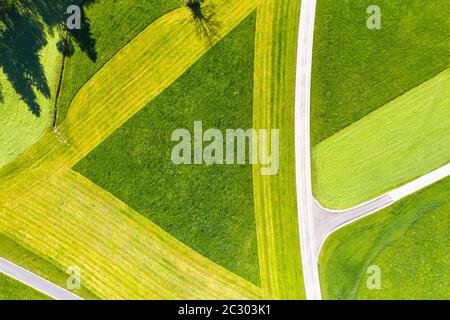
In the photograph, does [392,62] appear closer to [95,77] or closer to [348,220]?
[348,220]

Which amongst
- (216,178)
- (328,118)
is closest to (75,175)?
(216,178)

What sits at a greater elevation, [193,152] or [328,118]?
[328,118]

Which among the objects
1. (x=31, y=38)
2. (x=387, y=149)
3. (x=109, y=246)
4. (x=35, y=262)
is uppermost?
(x=31, y=38)

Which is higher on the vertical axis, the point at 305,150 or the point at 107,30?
the point at 107,30

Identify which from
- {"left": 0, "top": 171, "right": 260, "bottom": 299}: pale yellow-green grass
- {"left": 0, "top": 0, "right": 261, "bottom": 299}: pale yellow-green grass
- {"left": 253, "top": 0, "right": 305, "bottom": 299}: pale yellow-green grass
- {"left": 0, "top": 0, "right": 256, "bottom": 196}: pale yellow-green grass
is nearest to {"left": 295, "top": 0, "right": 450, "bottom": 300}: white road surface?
{"left": 253, "top": 0, "right": 305, "bottom": 299}: pale yellow-green grass

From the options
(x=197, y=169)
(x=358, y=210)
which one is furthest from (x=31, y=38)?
(x=358, y=210)

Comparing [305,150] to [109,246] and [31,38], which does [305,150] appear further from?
[31,38]

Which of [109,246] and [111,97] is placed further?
[109,246]

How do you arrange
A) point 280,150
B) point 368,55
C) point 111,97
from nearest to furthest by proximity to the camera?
point 368,55, point 111,97, point 280,150
